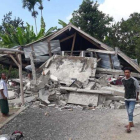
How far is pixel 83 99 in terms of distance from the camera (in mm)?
9273

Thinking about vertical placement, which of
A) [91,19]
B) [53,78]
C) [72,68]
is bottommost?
[53,78]

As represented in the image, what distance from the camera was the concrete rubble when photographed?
9190 millimetres

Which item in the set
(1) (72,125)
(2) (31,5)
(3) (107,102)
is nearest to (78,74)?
(3) (107,102)


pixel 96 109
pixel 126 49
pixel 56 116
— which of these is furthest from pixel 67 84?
pixel 126 49

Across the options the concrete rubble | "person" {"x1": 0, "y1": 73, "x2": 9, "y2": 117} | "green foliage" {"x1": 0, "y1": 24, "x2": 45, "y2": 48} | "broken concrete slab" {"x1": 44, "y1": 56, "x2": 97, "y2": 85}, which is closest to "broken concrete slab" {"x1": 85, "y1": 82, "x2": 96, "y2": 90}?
the concrete rubble

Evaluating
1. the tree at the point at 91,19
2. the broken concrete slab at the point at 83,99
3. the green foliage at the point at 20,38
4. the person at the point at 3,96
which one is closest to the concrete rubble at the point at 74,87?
the broken concrete slab at the point at 83,99

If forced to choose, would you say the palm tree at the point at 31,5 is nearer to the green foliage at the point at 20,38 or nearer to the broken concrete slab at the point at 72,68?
the green foliage at the point at 20,38

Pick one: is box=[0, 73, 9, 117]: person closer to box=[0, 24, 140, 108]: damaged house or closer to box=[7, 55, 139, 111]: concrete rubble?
box=[7, 55, 139, 111]: concrete rubble

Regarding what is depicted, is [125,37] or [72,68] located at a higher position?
[125,37]

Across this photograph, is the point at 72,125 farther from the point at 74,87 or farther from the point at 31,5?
the point at 31,5

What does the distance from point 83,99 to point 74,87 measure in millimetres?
927

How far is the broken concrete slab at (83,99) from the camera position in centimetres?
913

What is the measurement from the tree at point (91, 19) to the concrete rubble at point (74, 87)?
12.6 metres

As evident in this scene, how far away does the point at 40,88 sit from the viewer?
1036 centimetres
